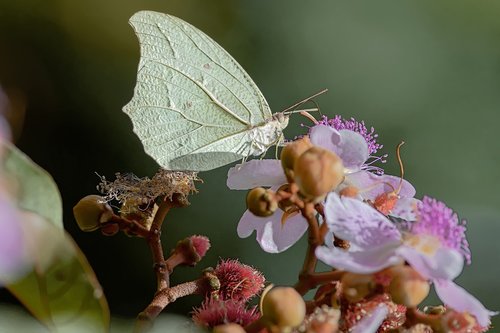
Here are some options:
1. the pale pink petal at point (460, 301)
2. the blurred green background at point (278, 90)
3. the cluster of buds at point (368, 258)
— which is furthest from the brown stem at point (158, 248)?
the blurred green background at point (278, 90)

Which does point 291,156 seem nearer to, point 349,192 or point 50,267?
point 349,192

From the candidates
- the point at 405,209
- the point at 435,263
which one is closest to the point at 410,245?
the point at 435,263

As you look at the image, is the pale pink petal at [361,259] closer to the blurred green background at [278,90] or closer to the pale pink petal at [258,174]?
the pale pink petal at [258,174]

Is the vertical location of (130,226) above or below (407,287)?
below

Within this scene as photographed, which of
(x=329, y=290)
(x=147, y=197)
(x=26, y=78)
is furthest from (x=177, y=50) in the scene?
(x=26, y=78)

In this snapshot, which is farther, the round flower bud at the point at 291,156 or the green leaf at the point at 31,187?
the round flower bud at the point at 291,156

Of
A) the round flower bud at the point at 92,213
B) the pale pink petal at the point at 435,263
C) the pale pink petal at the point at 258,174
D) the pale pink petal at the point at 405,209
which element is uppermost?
the pale pink petal at the point at 435,263
